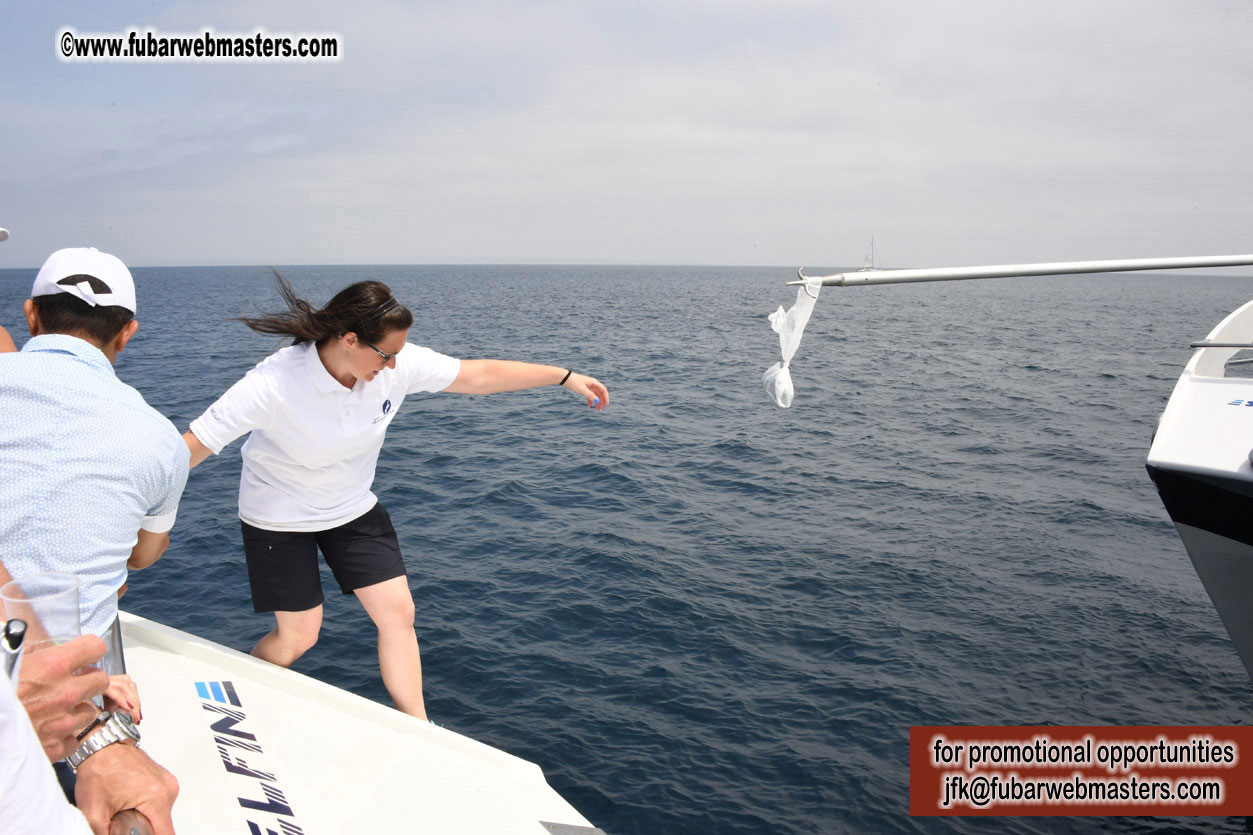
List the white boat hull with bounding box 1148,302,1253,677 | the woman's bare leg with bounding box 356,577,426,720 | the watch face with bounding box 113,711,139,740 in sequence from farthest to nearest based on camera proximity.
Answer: the white boat hull with bounding box 1148,302,1253,677
the woman's bare leg with bounding box 356,577,426,720
the watch face with bounding box 113,711,139,740

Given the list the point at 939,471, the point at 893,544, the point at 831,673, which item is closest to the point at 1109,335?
the point at 939,471

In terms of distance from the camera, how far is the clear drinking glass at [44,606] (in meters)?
1.79

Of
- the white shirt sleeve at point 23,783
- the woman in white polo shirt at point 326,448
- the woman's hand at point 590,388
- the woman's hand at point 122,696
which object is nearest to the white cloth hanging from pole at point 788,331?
the woman's hand at point 590,388

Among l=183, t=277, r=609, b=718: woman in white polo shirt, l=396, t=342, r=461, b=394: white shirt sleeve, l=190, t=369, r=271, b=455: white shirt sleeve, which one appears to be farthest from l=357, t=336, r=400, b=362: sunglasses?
l=190, t=369, r=271, b=455: white shirt sleeve

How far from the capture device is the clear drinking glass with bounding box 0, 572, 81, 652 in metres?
1.79

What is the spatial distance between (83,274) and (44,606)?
974 millimetres

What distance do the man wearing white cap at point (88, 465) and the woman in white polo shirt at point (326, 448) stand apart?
881 mm

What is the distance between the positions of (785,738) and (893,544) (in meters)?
4.91

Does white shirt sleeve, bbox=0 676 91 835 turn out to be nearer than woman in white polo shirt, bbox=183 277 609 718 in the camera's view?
Yes

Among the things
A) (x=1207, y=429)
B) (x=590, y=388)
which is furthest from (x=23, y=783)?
(x=1207, y=429)

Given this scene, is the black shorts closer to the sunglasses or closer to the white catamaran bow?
the sunglasses

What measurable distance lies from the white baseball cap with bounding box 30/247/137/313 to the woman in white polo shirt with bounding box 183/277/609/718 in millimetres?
872

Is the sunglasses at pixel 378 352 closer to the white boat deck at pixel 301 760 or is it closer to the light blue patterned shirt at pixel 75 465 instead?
the light blue patterned shirt at pixel 75 465

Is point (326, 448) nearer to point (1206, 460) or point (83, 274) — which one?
point (83, 274)
